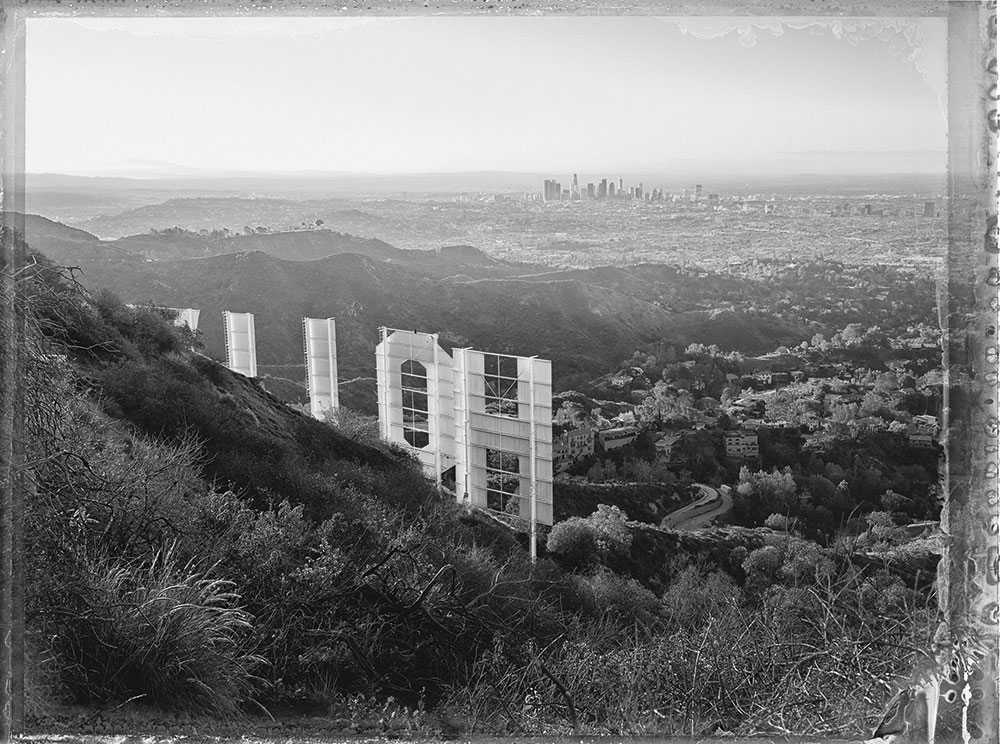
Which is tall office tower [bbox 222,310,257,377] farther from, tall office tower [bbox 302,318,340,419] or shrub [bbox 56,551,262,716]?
shrub [bbox 56,551,262,716]

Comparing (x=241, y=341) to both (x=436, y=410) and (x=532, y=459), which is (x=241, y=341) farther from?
(x=532, y=459)

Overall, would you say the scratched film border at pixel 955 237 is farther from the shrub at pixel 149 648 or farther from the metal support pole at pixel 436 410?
the metal support pole at pixel 436 410

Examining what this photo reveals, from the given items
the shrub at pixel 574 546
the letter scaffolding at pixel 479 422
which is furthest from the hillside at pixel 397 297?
the shrub at pixel 574 546

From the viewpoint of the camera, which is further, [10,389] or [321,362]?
[321,362]

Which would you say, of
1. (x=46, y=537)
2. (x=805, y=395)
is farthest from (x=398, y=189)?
(x=46, y=537)

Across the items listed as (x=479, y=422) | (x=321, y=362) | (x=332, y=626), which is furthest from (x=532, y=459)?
(x=332, y=626)

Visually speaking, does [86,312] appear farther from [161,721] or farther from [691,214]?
[691,214]

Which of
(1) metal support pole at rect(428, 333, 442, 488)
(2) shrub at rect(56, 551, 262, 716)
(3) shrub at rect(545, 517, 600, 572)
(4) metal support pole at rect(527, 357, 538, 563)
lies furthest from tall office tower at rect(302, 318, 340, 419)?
(2) shrub at rect(56, 551, 262, 716)
